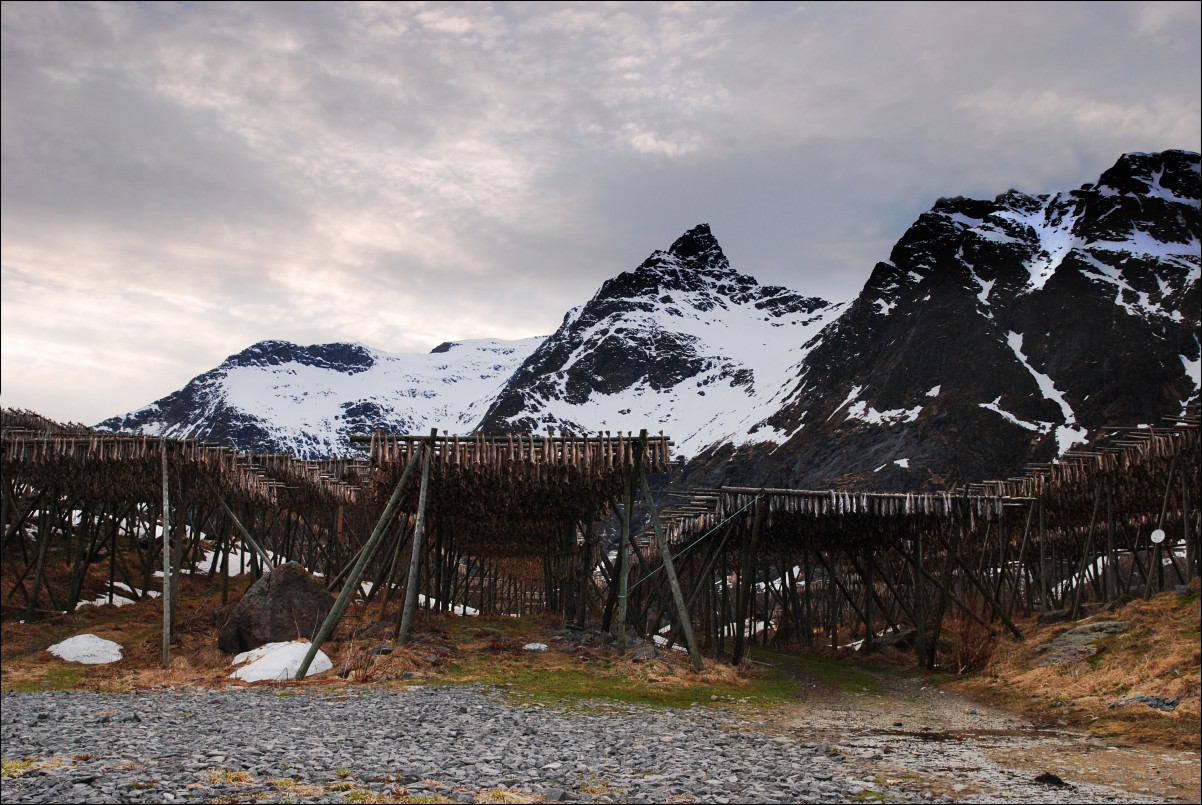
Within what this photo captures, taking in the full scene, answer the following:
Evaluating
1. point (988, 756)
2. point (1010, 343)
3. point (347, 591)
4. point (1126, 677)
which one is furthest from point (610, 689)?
point (1010, 343)

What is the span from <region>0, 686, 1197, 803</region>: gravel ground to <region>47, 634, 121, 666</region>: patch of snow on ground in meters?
5.49

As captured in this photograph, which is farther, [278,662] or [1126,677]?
[278,662]

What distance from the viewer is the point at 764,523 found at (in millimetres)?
23500

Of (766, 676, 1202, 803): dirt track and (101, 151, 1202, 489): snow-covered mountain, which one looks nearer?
(766, 676, 1202, 803): dirt track

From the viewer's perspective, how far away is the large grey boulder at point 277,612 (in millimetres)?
17359

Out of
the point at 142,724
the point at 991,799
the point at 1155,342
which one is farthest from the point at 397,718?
the point at 1155,342

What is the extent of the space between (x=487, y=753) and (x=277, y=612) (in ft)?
35.1

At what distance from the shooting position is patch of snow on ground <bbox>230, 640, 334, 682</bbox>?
14.8 metres

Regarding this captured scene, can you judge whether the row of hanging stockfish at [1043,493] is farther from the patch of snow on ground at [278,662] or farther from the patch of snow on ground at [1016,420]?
the patch of snow on ground at [1016,420]

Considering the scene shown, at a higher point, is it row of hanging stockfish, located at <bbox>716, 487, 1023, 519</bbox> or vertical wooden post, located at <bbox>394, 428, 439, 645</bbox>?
row of hanging stockfish, located at <bbox>716, 487, 1023, 519</bbox>

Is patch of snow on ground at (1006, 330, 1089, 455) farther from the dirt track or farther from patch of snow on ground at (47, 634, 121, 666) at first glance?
patch of snow on ground at (47, 634, 121, 666)

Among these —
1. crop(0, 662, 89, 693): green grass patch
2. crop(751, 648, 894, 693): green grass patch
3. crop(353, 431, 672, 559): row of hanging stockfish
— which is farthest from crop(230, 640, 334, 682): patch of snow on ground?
crop(751, 648, 894, 693): green grass patch

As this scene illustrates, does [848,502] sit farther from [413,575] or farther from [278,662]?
[278,662]

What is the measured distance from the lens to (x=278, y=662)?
15.3m
